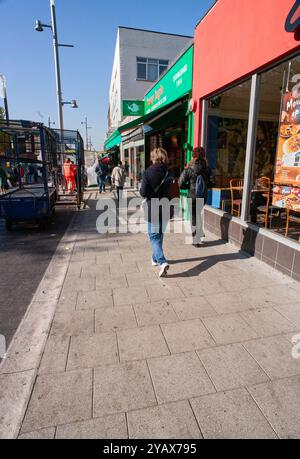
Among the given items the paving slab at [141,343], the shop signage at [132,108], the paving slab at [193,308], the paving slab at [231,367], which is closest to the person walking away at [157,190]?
the paving slab at [193,308]

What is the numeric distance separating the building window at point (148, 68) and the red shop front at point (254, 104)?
1708 centimetres

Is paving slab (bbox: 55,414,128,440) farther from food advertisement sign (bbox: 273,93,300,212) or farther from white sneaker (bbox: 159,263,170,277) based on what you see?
food advertisement sign (bbox: 273,93,300,212)

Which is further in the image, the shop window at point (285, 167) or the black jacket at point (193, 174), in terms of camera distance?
the black jacket at point (193, 174)

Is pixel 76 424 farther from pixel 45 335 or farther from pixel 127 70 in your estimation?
pixel 127 70

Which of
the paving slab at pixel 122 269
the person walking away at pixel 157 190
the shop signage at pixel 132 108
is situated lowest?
the paving slab at pixel 122 269

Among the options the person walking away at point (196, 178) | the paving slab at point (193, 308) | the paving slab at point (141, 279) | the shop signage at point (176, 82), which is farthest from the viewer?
the shop signage at point (176, 82)

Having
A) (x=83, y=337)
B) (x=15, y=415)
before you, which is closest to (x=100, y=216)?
(x=83, y=337)

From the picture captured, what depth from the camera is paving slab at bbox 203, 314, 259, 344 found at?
8.65 feet

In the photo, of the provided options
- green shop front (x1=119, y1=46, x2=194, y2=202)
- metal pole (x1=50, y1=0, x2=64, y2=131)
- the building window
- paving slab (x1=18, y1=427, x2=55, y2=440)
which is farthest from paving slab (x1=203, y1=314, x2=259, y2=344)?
the building window

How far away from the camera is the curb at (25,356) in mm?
1862

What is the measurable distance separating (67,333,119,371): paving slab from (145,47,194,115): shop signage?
648 centimetres

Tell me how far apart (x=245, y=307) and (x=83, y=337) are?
1.86 metres

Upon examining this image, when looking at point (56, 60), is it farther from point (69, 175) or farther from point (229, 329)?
point (229, 329)

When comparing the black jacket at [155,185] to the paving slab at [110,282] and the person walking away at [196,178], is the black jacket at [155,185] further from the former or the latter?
the person walking away at [196,178]
